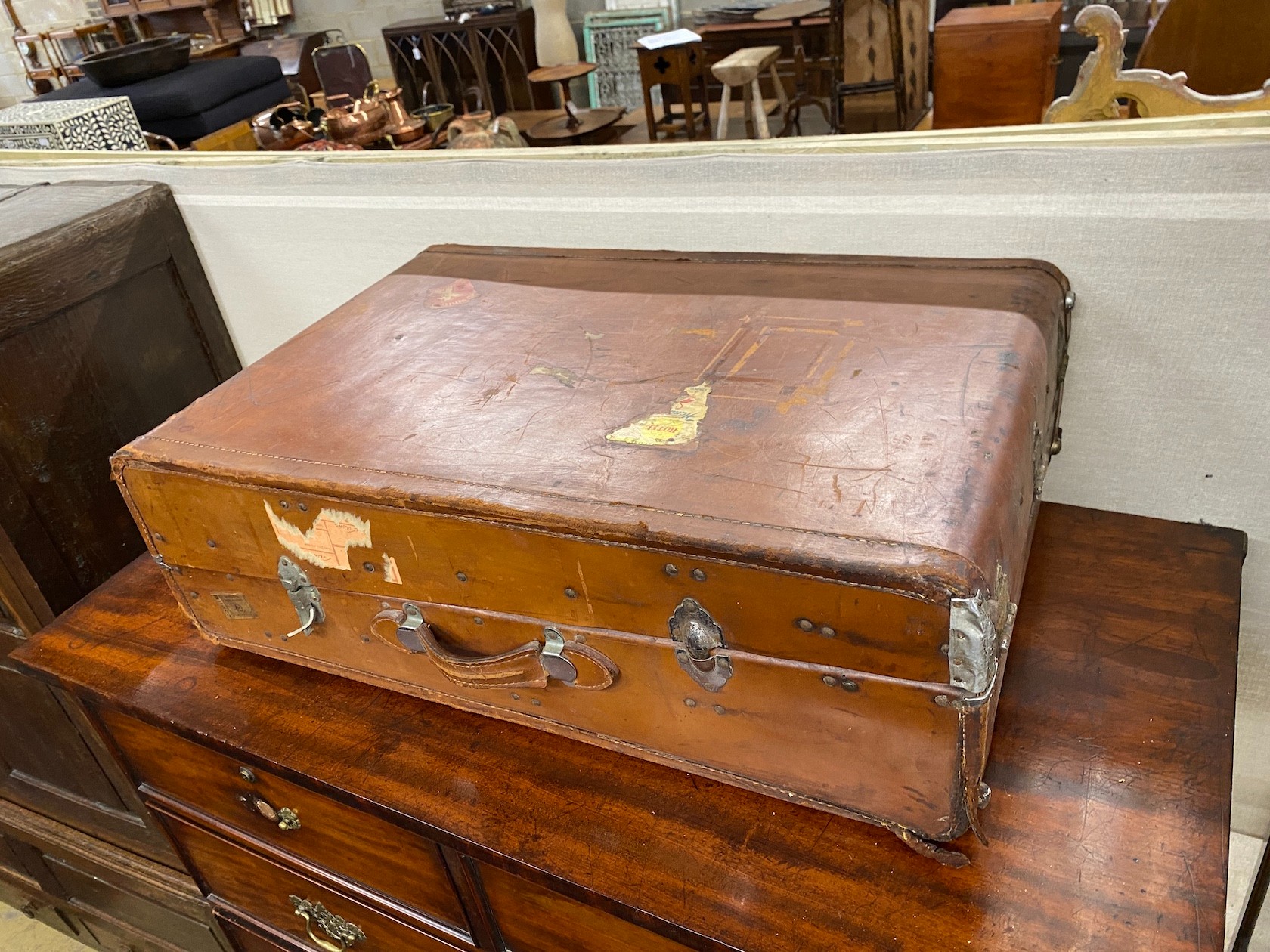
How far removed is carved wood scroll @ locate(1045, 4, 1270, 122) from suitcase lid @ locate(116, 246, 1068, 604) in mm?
274

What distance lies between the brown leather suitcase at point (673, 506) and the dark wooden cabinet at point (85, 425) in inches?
12.7

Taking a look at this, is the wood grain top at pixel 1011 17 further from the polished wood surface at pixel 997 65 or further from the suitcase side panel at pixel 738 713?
the suitcase side panel at pixel 738 713

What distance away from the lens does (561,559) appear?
2.09 ft

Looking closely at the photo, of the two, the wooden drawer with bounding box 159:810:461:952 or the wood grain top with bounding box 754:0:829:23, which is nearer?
the wooden drawer with bounding box 159:810:461:952

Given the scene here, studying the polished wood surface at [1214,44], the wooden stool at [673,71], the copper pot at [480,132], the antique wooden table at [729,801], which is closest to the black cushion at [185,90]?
the copper pot at [480,132]

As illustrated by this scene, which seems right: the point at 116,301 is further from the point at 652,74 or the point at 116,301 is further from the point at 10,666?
the point at 652,74

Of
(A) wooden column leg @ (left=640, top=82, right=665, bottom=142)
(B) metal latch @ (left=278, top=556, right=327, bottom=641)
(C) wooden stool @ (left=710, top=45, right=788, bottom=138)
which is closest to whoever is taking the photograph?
(B) metal latch @ (left=278, top=556, right=327, bottom=641)

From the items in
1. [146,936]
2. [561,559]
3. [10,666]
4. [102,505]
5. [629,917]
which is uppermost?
[561,559]

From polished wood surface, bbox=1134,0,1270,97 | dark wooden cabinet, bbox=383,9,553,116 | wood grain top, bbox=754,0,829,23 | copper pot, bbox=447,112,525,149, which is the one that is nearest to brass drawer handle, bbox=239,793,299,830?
polished wood surface, bbox=1134,0,1270,97

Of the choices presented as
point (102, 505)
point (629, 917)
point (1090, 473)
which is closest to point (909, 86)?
point (1090, 473)

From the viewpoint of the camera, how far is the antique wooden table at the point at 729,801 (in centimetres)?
60

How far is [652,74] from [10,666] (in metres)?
3.91

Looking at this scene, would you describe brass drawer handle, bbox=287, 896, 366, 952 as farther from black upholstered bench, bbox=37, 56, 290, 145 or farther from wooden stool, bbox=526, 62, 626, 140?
black upholstered bench, bbox=37, 56, 290, 145

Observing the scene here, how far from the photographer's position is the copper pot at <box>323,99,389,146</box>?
8.16 ft
